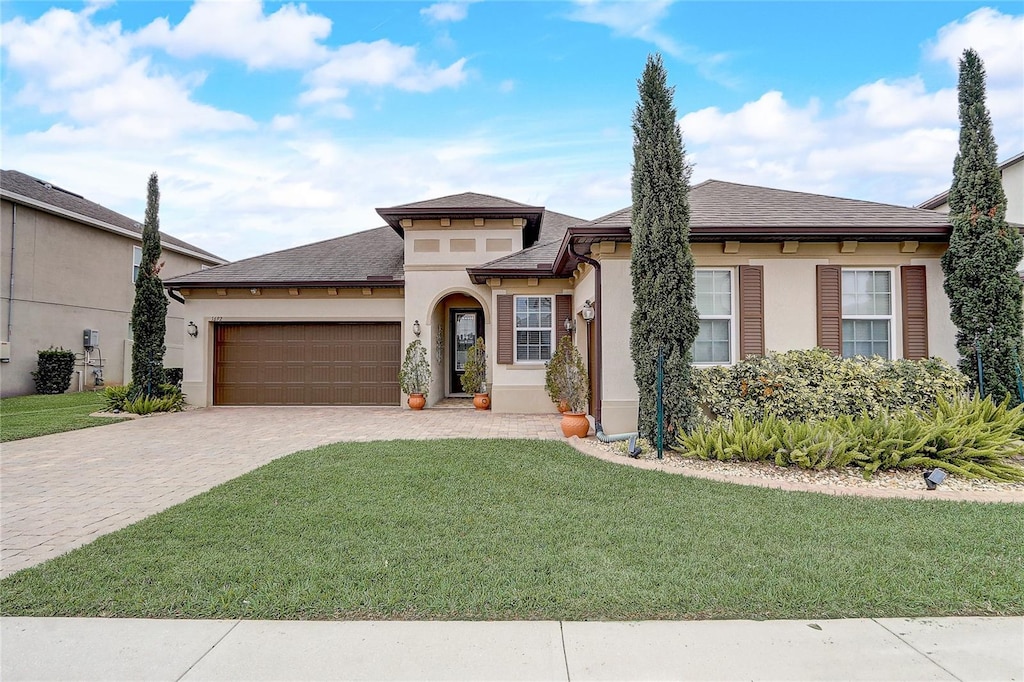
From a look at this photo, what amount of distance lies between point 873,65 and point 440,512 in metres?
12.3

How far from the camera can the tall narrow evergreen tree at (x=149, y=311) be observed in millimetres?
12391

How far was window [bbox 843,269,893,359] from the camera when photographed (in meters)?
8.31

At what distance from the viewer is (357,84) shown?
12.1 m

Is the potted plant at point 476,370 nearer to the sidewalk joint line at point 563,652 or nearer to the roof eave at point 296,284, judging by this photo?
the roof eave at point 296,284

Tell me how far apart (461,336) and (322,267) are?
464 centimetres

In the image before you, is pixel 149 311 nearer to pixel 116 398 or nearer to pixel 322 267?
pixel 116 398

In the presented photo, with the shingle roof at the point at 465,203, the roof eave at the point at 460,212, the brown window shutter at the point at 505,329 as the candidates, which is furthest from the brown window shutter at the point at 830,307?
the shingle roof at the point at 465,203

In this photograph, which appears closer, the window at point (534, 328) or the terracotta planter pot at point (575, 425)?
the terracotta planter pot at point (575, 425)

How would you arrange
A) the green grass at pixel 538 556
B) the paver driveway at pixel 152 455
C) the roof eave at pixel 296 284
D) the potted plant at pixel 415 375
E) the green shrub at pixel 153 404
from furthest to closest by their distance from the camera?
1. the roof eave at pixel 296 284
2. the potted plant at pixel 415 375
3. the green shrub at pixel 153 404
4. the paver driveway at pixel 152 455
5. the green grass at pixel 538 556

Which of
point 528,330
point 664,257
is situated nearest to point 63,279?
point 528,330

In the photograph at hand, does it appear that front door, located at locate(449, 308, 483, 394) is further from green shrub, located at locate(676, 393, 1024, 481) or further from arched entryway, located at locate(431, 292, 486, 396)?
green shrub, located at locate(676, 393, 1024, 481)

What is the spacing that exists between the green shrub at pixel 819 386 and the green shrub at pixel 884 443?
0.48 m

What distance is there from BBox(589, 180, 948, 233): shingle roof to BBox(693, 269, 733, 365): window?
2.87ft

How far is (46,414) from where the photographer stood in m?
11.5
